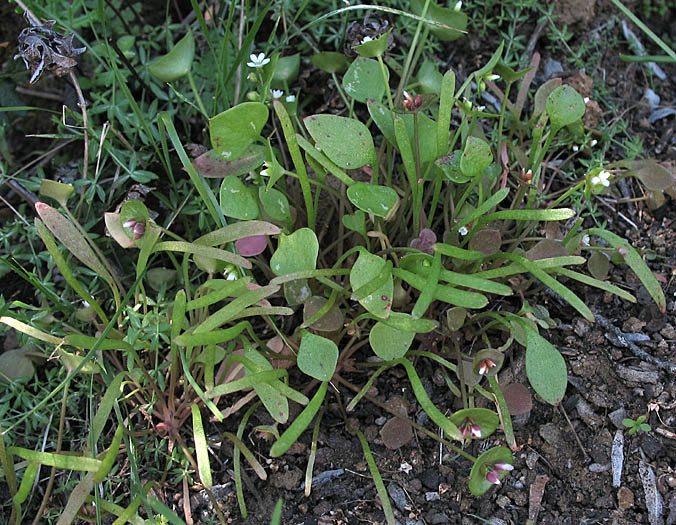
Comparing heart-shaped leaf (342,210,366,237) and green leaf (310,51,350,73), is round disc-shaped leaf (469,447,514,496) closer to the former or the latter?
heart-shaped leaf (342,210,366,237)

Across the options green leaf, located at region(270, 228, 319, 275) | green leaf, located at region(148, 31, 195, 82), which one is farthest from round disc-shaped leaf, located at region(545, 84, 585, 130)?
green leaf, located at region(148, 31, 195, 82)

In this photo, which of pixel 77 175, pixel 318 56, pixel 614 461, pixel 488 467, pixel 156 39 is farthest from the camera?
pixel 156 39

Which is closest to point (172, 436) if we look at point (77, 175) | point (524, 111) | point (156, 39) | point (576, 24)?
point (77, 175)

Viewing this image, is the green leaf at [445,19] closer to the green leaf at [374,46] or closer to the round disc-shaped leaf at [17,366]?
the green leaf at [374,46]

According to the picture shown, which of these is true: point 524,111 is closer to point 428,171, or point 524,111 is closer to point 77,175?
point 428,171

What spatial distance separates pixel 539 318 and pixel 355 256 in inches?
16.5

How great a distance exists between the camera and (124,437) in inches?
50.4

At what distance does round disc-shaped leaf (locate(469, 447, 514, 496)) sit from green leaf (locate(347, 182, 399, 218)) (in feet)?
1.53

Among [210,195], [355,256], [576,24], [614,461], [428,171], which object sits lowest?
[614,461]

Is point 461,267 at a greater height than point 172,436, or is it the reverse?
point 461,267

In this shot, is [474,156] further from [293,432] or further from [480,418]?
[293,432]

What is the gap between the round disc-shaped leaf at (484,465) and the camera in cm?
112

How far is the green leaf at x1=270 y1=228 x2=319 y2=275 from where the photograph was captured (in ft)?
3.95

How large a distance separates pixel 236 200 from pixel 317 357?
1.18 ft
